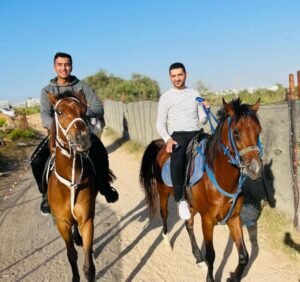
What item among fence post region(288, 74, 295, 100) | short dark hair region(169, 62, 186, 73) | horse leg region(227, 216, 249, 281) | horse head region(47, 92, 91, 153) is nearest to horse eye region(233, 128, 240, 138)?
horse leg region(227, 216, 249, 281)

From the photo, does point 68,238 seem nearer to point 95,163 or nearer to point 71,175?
point 71,175

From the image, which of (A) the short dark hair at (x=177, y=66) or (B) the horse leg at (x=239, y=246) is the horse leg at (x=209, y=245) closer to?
(B) the horse leg at (x=239, y=246)

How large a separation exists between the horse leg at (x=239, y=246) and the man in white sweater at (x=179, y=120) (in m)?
0.78

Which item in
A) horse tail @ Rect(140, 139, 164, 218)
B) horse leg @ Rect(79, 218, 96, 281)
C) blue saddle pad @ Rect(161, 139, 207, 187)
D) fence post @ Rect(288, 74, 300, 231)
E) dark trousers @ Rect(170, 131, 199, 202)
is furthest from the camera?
horse tail @ Rect(140, 139, 164, 218)

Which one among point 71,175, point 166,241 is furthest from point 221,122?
point 166,241

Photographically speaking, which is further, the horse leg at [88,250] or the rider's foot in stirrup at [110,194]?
the rider's foot in stirrup at [110,194]

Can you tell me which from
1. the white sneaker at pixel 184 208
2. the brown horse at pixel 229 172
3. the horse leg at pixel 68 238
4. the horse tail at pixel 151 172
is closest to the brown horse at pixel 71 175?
the horse leg at pixel 68 238

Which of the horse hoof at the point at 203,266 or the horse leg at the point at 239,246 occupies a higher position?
the horse leg at the point at 239,246

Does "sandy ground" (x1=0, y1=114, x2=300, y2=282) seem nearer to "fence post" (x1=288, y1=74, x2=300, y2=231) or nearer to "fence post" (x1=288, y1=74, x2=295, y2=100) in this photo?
"fence post" (x1=288, y1=74, x2=300, y2=231)

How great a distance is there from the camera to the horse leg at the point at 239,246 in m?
4.08

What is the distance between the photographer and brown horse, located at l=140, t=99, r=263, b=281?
139 inches

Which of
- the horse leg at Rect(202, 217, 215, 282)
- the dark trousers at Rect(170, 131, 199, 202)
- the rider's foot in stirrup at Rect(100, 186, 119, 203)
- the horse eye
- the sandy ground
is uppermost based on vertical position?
the horse eye

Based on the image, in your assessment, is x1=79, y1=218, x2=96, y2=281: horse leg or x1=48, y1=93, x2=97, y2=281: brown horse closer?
x1=48, y1=93, x2=97, y2=281: brown horse

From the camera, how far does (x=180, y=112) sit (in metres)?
4.94
